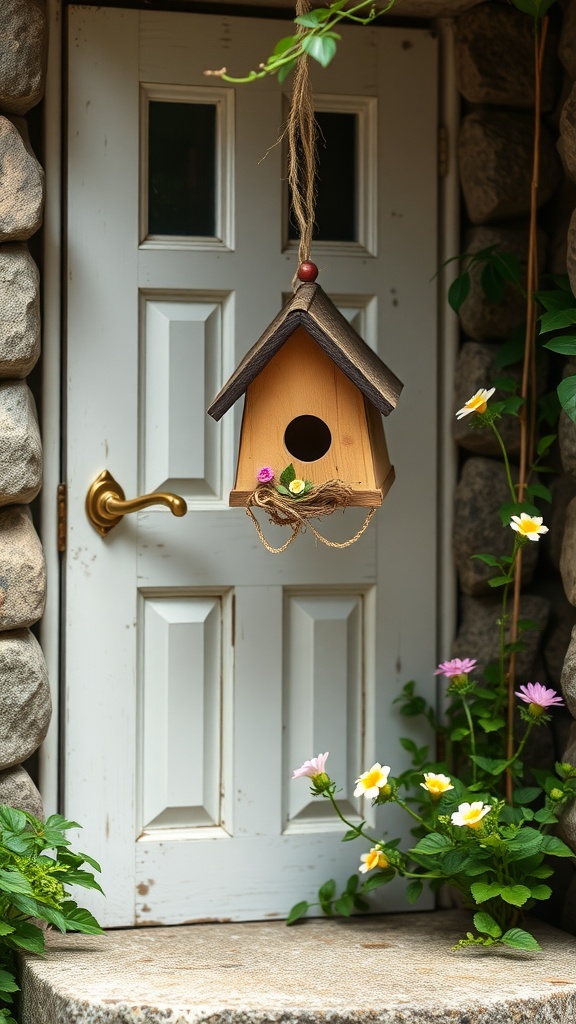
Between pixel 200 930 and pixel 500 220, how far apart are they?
156cm

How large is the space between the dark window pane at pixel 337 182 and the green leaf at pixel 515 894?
4.26 ft

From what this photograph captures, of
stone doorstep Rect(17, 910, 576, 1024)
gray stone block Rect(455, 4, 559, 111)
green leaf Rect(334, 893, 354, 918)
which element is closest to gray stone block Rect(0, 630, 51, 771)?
stone doorstep Rect(17, 910, 576, 1024)

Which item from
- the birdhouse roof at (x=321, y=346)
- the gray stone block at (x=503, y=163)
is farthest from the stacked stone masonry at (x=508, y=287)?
the birdhouse roof at (x=321, y=346)

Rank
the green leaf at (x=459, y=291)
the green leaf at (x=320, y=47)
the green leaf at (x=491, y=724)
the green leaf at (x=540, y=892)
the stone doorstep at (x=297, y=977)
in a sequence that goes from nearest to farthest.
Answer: the green leaf at (x=320, y=47) → the stone doorstep at (x=297, y=977) → the green leaf at (x=540, y=892) → the green leaf at (x=491, y=724) → the green leaf at (x=459, y=291)

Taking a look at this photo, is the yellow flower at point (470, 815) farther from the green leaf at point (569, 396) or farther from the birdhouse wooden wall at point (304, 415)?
the green leaf at point (569, 396)

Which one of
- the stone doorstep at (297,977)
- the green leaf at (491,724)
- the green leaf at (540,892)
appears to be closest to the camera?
the stone doorstep at (297,977)

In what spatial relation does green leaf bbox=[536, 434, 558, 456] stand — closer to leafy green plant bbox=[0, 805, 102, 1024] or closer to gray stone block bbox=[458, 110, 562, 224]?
gray stone block bbox=[458, 110, 562, 224]

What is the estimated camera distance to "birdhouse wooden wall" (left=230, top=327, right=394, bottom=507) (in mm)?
1875

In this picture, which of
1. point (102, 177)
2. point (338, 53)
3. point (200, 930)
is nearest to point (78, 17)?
point (102, 177)

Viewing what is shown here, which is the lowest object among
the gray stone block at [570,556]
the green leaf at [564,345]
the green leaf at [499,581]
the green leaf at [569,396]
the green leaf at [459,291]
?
the green leaf at [499,581]

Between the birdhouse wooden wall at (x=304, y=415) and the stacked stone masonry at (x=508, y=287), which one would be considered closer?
the birdhouse wooden wall at (x=304, y=415)

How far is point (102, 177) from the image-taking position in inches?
87.0

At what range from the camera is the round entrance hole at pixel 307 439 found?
200cm

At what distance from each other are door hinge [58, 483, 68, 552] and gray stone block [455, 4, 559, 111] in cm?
115
